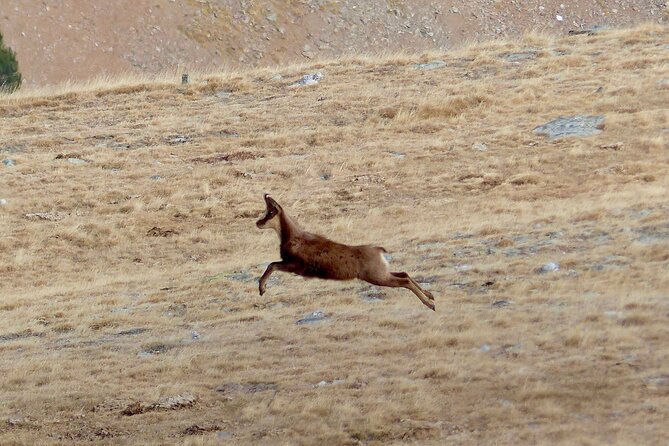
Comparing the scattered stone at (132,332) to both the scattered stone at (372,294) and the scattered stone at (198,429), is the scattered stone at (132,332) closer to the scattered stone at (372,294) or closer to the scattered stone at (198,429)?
the scattered stone at (372,294)

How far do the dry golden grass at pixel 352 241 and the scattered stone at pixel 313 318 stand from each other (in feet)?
0.47

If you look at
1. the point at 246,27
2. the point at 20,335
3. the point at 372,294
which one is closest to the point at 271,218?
the point at 372,294

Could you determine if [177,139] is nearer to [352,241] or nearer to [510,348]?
[352,241]

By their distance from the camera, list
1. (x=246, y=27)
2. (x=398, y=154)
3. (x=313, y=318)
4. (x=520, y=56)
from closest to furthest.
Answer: (x=313, y=318) < (x=398, y=154) < (x=520, y=56) < (x=246, y=27)

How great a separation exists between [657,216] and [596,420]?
7772mm

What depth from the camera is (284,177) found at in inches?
982

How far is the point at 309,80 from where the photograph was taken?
33.1 metres

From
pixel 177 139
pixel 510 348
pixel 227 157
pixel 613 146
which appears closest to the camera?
pixel 510 348

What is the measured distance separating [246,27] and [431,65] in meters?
35.8

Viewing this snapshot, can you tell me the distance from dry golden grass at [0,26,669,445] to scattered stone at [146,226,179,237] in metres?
0.08

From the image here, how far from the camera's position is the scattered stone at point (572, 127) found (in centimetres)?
2556

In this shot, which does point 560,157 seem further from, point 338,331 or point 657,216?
point 338,331

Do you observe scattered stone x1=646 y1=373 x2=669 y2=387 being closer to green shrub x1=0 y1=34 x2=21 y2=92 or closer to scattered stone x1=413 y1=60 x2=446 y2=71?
scattered stone x1=413 y1=60 x2=446 y2=71

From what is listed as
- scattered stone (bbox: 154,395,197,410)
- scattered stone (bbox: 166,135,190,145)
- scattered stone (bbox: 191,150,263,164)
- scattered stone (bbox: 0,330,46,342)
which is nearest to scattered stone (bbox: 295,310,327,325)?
scattered stone (bbox: 154,395,197,410)
